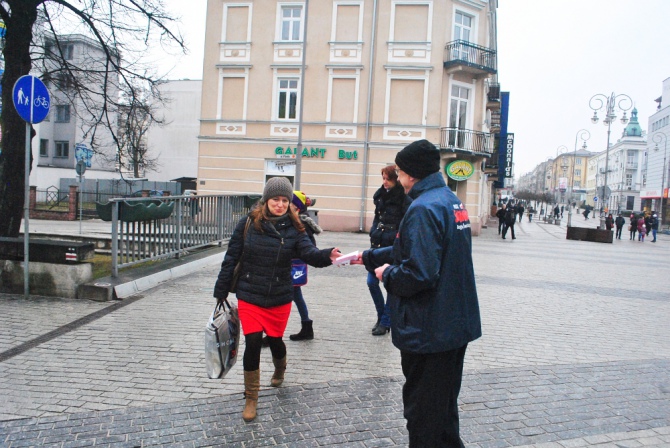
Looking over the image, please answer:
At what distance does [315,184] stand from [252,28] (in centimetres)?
797

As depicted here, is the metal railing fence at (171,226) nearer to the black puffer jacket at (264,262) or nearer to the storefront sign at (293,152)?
the black puffer jacket at (264,262)

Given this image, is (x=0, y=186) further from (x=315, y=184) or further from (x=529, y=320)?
(x=315, y=184)

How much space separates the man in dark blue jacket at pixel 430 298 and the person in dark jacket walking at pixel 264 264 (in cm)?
111

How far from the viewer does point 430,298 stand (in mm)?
2775

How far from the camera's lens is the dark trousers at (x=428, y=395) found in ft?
9.24

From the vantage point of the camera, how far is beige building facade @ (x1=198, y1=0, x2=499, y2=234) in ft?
76.9

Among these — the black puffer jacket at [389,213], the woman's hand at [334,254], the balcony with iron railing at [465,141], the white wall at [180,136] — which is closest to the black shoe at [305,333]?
the black puffer jacket at [389,213]

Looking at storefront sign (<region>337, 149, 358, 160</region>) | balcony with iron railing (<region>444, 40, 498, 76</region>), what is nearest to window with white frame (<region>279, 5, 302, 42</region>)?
storefront sign (<region>337, 149, 358, 160</region>)

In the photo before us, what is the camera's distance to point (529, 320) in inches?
283

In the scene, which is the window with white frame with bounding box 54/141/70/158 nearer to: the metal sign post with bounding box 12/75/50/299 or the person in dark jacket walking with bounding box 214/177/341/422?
the metal sign post with bounding box 12/75/50/299

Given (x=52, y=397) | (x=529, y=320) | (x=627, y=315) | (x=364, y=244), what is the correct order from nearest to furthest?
(x=52, y=397) < (x=529, y=320) < (x=627, y=315) < (x=364, y=244)

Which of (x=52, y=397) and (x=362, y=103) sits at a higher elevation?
(x=362, y=103)

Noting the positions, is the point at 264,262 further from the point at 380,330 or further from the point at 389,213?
the point at 380,330

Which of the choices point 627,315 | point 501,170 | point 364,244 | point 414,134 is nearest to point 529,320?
point 627,315
